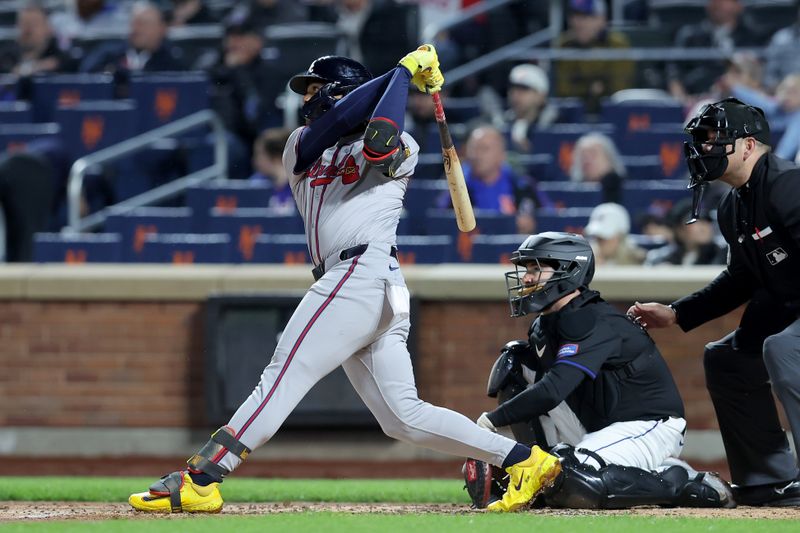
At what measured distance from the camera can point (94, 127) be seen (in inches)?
430

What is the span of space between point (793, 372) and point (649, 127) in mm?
5725

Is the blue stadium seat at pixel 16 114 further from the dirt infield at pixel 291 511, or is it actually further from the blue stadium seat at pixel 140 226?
the dirt infield at pixel 291 511

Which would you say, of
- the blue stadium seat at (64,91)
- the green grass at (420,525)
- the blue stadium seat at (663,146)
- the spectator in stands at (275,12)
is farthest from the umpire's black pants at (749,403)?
the blue stadium seat at (64,91)

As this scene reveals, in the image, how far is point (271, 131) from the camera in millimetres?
9992

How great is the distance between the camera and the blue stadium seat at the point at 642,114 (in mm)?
10367

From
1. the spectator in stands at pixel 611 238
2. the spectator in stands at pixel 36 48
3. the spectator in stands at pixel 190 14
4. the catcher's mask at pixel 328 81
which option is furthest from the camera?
the spectator in stands at pixel 190 14

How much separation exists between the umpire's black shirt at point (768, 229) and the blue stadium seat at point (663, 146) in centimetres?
482

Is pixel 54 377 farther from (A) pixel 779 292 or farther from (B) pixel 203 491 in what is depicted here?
(A) pixel 779 292

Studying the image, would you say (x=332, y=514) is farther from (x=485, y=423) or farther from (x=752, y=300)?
(x=752, y=300)

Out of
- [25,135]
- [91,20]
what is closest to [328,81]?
[25,135]

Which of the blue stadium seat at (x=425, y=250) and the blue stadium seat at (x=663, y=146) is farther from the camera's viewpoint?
the blue stadium seat at (x=663, y=146)

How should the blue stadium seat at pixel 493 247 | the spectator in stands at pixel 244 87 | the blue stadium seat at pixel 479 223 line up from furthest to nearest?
1. the spectator in stands at pixel 244 87
2. the blue stadium seat at pixel 479 223
3. the blue stadium seat at pixel 493 247

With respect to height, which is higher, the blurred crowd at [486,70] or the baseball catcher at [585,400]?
the blurred crowd at [486,70]

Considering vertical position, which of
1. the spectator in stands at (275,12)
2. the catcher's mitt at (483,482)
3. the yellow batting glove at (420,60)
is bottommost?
the catcher's mitt at (483,482)
